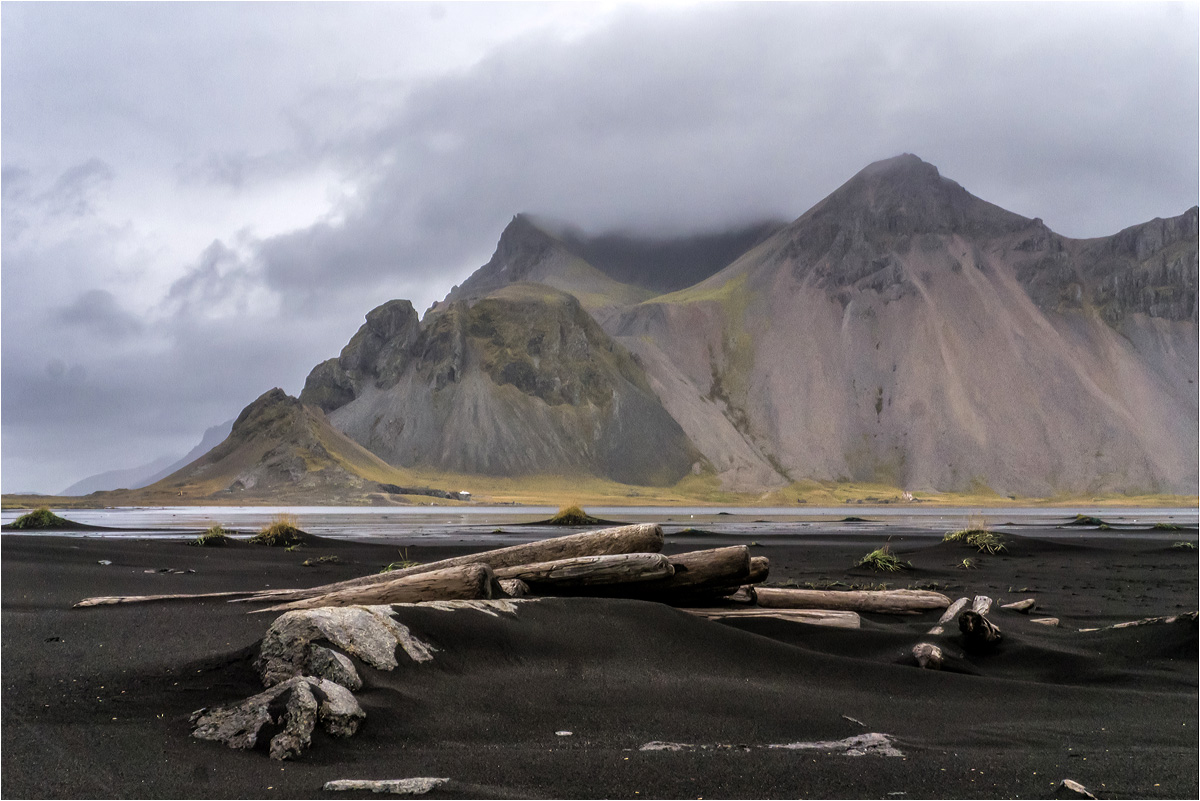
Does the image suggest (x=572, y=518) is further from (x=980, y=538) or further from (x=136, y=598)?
(x=136, y=598)

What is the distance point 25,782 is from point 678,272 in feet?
638

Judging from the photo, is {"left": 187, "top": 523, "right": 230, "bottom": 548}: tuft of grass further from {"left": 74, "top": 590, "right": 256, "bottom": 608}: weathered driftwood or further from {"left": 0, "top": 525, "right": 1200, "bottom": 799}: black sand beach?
{"left": 74, "top": 590, "right": 256, "bottom": 608}: weathered driftwood

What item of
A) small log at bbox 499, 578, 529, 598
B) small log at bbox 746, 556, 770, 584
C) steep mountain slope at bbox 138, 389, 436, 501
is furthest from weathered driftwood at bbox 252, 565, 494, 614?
steep mountain slope at bbox 138, 389, 436, 501

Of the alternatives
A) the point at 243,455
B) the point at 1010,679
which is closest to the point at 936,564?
the point at 1010,679

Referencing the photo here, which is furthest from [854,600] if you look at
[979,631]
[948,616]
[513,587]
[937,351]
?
[937,351]

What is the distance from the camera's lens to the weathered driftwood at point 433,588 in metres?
8.84

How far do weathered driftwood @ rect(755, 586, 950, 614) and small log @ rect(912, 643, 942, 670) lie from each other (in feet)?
8.02

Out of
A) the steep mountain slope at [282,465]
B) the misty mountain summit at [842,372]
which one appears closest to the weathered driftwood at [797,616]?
the steep mountain slope at [282,465]

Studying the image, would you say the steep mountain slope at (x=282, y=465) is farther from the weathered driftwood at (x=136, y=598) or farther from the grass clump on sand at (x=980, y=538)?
the weathered driftwood at (x=136, y=598)

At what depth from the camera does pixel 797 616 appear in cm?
1049

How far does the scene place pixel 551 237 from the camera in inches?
7352

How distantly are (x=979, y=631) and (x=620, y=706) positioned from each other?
5158 mm

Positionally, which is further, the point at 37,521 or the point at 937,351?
the point at 937,351

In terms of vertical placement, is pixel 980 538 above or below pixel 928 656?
below
